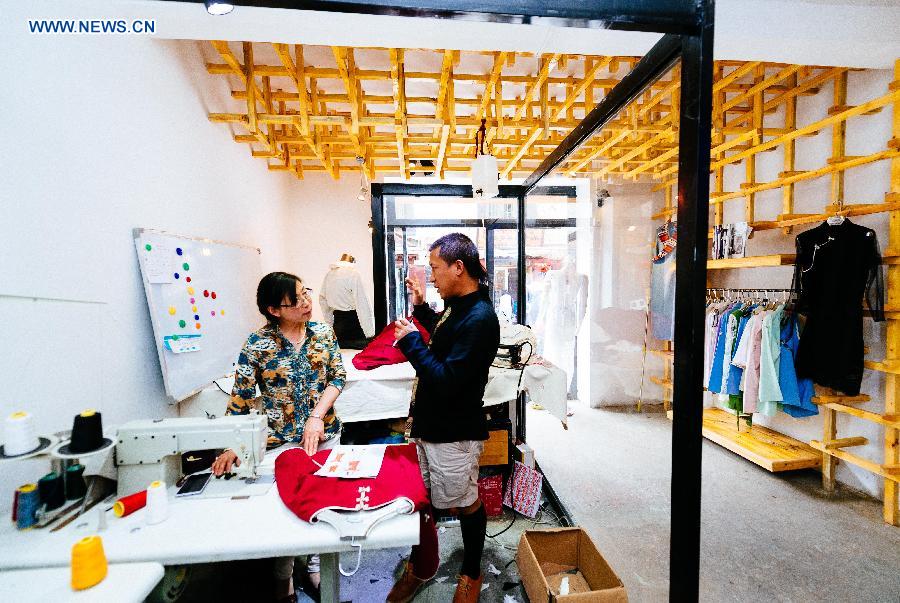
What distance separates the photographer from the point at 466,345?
1.64 meters

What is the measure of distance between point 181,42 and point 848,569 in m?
5.10

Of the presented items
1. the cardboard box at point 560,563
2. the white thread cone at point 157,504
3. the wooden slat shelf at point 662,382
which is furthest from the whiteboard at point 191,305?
the wooden slat shelf at point 662,382

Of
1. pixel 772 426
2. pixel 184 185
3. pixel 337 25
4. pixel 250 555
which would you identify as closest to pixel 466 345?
pixel 250 555

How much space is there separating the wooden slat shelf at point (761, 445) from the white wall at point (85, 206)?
14.0 feet

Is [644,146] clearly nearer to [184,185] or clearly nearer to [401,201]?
[401,201]

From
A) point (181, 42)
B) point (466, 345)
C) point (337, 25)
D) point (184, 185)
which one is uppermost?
point (181, 42)

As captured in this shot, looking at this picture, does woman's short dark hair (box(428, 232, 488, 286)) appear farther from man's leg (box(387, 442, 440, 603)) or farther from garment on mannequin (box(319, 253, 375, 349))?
garment on mannequin (box(319, 253, 375, 349))

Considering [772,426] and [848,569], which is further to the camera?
[772,426]

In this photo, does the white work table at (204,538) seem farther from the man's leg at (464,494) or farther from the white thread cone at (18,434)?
the man's leg at (464,494)

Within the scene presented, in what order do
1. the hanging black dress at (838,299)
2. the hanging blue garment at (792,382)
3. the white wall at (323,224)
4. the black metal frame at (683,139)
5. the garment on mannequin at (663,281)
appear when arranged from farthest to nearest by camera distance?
1. the white wall at (323,224)
2. the hanging blue garment at (792,382)
3. the hanging black dress at (838,299)
4. the garment on mannequin at (663,281)
5. the black metal frame at (683,139)

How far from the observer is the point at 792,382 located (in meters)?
2.92

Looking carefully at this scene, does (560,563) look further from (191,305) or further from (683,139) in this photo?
(191,305)

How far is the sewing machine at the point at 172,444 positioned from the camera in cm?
136

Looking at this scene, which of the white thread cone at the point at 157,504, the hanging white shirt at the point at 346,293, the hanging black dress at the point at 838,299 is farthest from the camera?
the hanging white shirt at the point at 346,293
